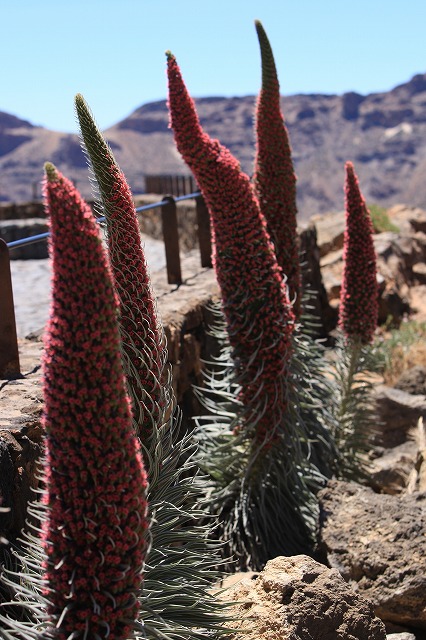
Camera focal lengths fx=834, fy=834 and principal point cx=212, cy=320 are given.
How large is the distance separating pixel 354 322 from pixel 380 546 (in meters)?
1.47

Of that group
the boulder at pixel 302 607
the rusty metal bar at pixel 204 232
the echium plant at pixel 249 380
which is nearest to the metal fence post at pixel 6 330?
the echium plant at pixel 249 380

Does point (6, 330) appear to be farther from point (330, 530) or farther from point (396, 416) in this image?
point (396, 416)

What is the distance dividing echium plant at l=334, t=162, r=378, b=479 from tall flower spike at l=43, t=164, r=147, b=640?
258 centimetres

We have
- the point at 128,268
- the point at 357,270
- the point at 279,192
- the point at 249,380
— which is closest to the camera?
the point at 128,268

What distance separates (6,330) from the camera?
10.5ft

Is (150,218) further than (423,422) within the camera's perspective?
Yes

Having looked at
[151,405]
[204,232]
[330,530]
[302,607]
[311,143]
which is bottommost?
[330,530]

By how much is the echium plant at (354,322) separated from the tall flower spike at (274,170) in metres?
0.33

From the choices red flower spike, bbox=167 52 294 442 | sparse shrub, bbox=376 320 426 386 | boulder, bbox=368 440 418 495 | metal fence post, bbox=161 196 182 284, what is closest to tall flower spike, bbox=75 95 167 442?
red flower spike, bbox=167 52 294 442

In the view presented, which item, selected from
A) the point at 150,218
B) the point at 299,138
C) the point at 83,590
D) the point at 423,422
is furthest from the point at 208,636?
the point at 299,138

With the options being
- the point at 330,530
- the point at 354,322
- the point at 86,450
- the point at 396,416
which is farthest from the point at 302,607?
the point at 396,416

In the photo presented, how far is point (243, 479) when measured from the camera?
12.0ft

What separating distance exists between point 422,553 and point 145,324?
135 centimetres

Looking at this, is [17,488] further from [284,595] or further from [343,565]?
[343,565]
